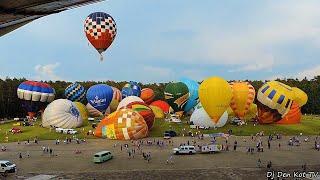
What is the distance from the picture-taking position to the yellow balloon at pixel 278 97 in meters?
54.8

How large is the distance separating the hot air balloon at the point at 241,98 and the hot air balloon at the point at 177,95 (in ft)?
25.3

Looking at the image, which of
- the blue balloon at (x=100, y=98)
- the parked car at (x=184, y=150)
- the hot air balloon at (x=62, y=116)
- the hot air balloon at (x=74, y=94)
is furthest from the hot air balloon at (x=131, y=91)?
the parked car at (x=184, y=150)

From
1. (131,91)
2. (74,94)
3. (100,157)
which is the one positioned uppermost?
(131,91)

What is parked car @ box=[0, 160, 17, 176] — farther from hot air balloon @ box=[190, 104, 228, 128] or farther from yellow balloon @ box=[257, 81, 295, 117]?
yellow balloon @ box=[257, 81, 295, 117]

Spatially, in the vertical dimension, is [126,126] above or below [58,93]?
below

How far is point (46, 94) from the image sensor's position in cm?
6631

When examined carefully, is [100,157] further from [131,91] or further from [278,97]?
[131,91]

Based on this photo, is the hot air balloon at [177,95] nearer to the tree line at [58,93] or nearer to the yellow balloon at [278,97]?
the yellow balloon at [278,97]

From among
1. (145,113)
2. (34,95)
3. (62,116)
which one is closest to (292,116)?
(145,113)

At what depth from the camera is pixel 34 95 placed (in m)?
65.2

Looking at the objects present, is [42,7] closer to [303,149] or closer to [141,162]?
[141,162]

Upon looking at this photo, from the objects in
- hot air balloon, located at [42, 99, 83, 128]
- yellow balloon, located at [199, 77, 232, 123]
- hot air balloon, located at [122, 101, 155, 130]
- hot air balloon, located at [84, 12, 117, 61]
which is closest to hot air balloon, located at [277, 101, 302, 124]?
yellow balloon, located at [199, 77, 232, 123]

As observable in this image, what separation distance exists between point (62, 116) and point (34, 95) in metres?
13.2

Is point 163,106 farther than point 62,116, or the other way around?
point 163,106
